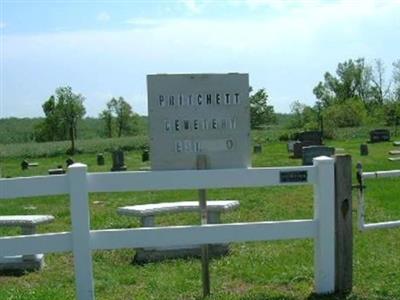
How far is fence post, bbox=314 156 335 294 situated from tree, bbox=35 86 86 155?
60.9m

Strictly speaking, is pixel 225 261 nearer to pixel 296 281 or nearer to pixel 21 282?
pixel 296 281

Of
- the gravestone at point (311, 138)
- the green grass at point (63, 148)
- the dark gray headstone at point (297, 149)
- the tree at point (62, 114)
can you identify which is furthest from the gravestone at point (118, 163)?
the tree at point (62, 114)

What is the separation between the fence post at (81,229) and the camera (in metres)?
5.42

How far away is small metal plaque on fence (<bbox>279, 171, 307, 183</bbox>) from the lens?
5820 millimetres

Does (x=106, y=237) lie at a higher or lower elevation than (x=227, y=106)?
lower

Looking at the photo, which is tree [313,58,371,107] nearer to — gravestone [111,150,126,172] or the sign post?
gravestone [111,150,126,172]

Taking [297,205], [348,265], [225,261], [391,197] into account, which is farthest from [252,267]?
[391,197]

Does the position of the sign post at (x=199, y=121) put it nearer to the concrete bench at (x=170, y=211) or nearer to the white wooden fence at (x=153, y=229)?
the white wooden fence at (x=153, y=229)

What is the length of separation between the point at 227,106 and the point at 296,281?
213 centimetres

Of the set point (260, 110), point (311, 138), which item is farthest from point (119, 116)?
point (311, 138)

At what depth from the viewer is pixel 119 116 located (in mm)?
98312

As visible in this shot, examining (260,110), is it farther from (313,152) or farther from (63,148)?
(313,152)

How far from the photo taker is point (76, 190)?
5.42 m

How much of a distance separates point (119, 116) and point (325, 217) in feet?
307
